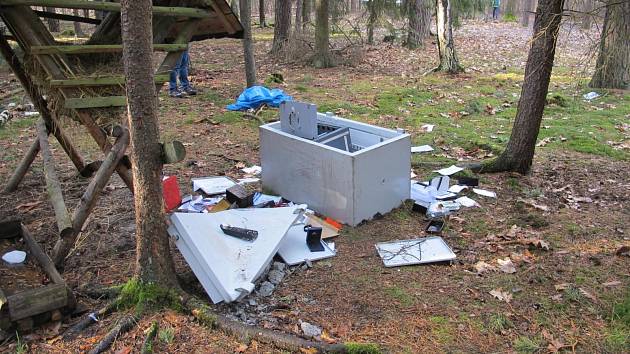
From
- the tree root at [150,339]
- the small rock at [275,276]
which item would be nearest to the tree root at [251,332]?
the tree root at [150,339]

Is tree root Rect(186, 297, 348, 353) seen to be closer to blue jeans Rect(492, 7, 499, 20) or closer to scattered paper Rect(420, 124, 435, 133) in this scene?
scattered paper Rect(420, 124, 435, 133)

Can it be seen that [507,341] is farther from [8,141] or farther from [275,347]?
[8,141]

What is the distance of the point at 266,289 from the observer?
12.8 ft

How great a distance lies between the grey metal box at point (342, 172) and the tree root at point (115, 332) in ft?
7.36

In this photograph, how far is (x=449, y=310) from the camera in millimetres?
3666

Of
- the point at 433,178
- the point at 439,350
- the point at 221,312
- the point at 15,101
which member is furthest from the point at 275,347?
the point at 15,101

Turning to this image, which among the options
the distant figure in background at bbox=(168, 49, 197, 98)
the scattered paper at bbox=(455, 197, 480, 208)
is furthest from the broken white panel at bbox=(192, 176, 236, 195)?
the distant figure in background at bbox=(168, 49, 197, 98)

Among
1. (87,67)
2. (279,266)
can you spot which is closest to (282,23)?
(87,67)

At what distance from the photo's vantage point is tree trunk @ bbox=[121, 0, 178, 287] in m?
3.21

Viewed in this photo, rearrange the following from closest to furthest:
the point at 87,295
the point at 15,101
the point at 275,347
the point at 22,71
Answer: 1. the point at 275,347
2. the point at 87,295
3. the point at 22,71
4. the point at 15,101

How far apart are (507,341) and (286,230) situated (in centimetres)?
180

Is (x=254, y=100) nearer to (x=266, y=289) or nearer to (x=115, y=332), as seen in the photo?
(x=266, y=289)

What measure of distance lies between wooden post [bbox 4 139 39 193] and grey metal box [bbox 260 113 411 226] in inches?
102

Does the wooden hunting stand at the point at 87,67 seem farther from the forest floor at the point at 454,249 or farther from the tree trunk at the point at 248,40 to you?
the tree trunk at the point at 248,40
